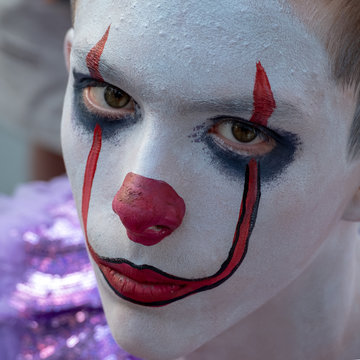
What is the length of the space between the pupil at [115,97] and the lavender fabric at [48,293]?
510mm

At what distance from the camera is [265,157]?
2.48 feet

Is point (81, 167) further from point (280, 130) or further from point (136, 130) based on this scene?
point (280, 130)

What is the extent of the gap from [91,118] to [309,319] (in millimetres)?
394

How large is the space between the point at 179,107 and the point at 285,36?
124 millimetres

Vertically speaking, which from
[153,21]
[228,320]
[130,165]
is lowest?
[228,320]

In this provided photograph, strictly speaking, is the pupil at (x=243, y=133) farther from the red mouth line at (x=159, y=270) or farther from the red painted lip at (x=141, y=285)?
the red painted lip at (x=141, y=285)

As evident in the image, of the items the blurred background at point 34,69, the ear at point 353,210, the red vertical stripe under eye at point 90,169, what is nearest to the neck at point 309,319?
the ear at point 353,210

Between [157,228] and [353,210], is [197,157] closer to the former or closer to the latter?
[157,228]

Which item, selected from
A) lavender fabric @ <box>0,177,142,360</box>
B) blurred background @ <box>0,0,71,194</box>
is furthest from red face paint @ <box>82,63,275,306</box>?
blurred background @ <box>0,0,71,194</box>

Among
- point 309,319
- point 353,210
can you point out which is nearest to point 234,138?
point 353,210

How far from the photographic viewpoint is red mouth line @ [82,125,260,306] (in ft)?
2.50

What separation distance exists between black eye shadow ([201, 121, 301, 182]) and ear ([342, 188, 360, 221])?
152 mm

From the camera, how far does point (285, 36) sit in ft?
2.31

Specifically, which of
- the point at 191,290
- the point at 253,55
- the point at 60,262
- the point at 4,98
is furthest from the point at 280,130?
the point at 4,98
